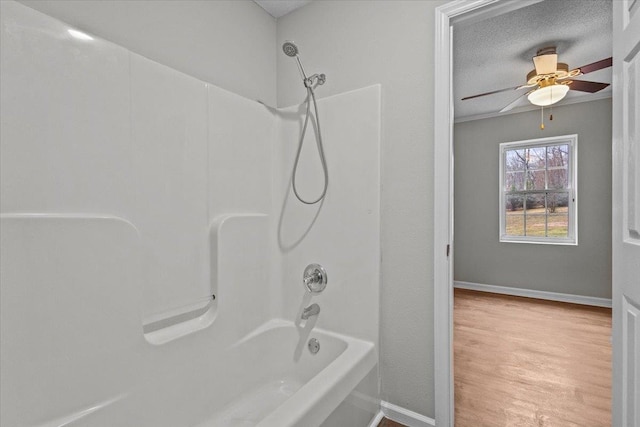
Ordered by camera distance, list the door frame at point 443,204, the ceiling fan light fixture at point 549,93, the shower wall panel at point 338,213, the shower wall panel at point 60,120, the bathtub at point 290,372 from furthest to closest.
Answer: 1. the ceiling fan light fixture at point 549,93
2. the shower wall panel at point 338,213
3. the door frame at point 443,204
4. the bathtub at point 290,372
5. the shower wall panel at point 60,120

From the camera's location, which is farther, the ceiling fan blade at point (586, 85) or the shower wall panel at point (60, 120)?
the ceiling fan blade at point (586, 85)

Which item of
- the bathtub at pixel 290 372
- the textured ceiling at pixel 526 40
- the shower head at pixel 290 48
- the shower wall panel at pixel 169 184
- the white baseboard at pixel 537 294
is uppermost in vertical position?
the textured ceiling at pixel 526 40

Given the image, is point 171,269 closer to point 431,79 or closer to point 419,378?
point 419,378

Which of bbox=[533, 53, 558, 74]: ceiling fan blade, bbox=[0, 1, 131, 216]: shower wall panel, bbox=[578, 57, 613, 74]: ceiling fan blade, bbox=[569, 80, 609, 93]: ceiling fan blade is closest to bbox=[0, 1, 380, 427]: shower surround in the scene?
bbox=[0, 1, 131, 216]: shower wall panel

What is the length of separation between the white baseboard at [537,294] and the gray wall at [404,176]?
133 inches

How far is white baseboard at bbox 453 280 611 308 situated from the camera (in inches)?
146

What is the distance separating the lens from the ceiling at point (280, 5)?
1978 mm

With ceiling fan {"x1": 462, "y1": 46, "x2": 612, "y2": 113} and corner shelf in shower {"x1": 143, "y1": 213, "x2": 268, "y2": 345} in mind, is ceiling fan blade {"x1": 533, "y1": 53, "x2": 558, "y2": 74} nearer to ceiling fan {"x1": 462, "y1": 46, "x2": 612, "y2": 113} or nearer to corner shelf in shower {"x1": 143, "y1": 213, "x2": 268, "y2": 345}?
ceiling fan {"x1": 462, "y1": 46, "x2": 612, "y2": 113}

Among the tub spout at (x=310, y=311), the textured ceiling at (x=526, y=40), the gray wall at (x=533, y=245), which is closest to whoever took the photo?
the tub spout at (x=310, y=311)

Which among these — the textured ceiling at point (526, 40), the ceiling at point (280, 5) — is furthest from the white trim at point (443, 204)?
the ceiling at point (280, 5)

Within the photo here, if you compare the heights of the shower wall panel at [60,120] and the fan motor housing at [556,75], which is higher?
the fan motor housing at [556,75]

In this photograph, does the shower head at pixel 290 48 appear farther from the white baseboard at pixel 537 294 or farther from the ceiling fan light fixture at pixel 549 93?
the white baseboard at pixel 537 294

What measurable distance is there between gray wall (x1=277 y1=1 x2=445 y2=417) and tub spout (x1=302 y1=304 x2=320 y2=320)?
385 mm

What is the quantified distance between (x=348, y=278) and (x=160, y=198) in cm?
106
